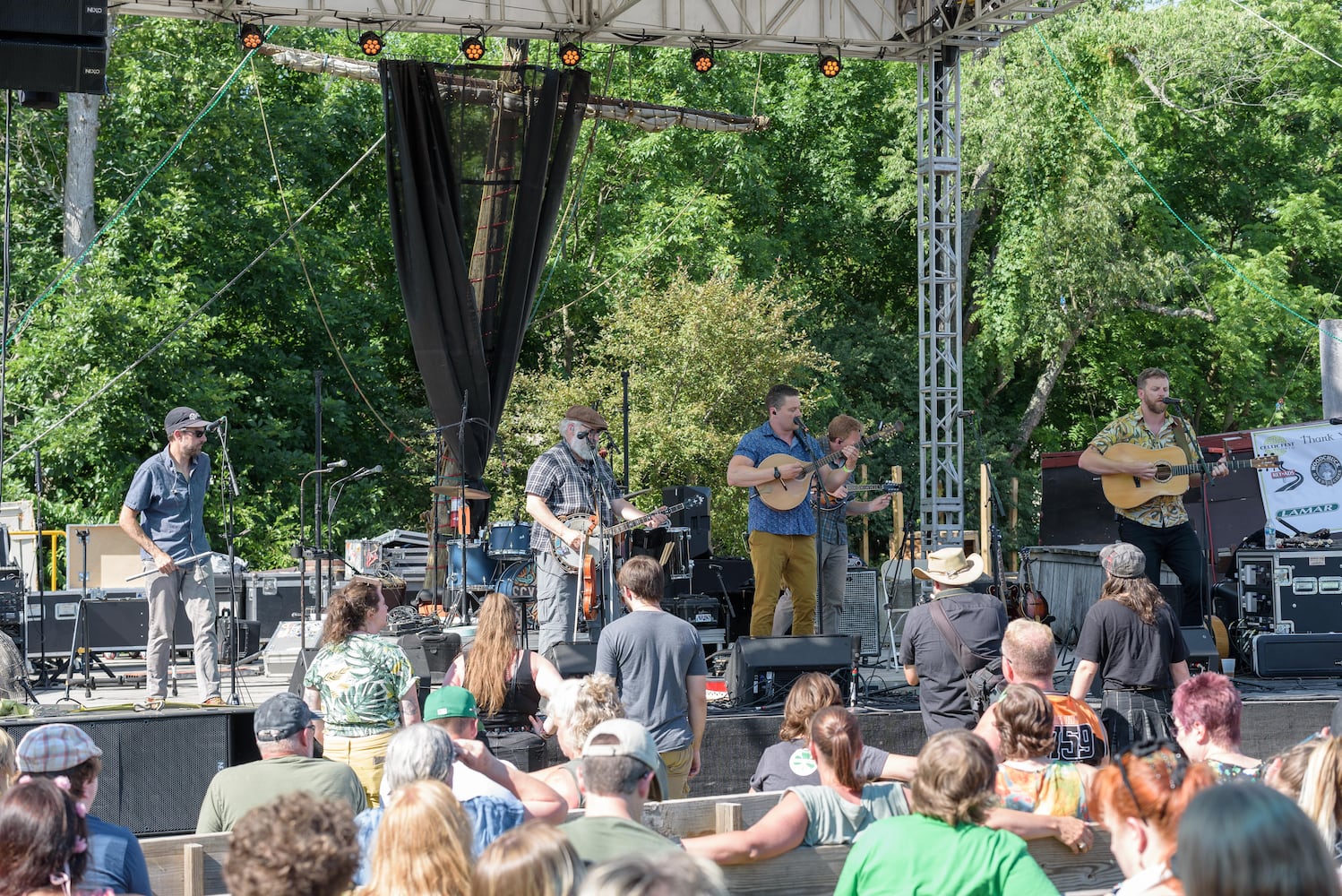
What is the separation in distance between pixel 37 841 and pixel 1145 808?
231 cm

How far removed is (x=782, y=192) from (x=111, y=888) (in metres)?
25.5

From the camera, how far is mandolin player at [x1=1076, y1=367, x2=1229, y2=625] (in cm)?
855

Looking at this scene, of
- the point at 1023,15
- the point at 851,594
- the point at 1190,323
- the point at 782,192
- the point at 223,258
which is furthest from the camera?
the point at 782,192

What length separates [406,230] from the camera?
40.1 feet

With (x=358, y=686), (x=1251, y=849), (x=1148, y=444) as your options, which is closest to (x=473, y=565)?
(x=1148, y=444)

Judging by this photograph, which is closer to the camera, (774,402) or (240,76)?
(774,402)

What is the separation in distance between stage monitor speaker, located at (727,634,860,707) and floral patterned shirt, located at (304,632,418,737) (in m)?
2.88

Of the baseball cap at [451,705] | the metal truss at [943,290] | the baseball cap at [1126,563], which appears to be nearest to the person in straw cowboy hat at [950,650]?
the baseball cap at [1126,563]

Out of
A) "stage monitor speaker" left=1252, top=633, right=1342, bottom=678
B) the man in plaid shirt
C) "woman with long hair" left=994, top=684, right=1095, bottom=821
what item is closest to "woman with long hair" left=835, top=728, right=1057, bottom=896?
"woman with long hair" left=994, top=684, right=1095, bottom=821

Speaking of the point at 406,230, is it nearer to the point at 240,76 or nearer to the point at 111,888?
the point at 111,888

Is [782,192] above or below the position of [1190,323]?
above

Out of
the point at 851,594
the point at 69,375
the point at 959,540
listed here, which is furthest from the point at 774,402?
the point at 69,375

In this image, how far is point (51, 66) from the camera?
22.2 feet

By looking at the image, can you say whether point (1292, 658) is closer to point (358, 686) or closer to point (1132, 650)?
point (1132, 650)
